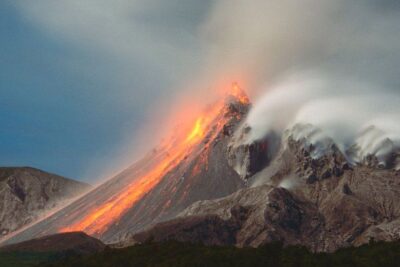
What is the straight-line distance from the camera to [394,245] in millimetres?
159625

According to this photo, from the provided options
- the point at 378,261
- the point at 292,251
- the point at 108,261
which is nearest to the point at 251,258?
the point at 292,251

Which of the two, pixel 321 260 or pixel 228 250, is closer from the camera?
pixel 321 260

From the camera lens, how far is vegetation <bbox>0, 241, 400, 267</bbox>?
152 m

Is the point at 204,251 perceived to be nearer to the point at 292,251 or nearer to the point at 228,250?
the point at 228,250

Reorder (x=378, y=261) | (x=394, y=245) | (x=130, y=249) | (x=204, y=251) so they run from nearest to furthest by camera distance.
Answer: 1. (x=378, y=261)
2. (x=394, y=245)
3. (x=204, y=251)
4. (x=130, y=249)

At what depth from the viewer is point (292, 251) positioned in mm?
161250

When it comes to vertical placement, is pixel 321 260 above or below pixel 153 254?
below

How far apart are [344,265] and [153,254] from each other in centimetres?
4557

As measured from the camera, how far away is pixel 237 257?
525 ft

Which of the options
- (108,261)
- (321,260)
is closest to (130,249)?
(108,261)

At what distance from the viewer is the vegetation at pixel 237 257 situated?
152 metres

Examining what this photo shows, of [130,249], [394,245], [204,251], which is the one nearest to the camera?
[394,245]

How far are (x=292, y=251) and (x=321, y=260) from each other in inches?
354

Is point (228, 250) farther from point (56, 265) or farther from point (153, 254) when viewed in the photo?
point (56, 265)
